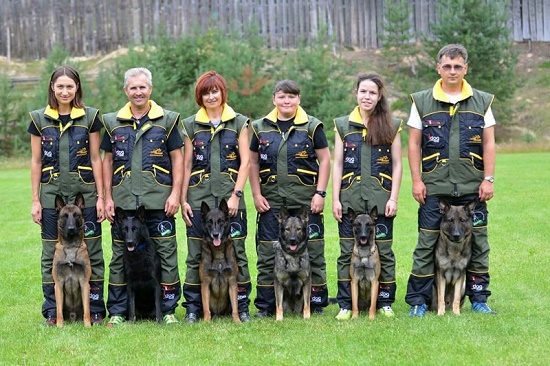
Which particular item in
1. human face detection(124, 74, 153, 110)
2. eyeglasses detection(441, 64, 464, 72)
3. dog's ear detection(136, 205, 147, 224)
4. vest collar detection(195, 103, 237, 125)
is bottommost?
dog's ear detection(136, 205, 147, 224)

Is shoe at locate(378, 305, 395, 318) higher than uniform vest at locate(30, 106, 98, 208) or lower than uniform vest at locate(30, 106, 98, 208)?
lower

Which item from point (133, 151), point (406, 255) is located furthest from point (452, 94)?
point (406, 255)

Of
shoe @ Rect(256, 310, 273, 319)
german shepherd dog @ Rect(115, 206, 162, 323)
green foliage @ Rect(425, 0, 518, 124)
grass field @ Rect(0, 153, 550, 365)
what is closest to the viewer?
grass field @ Rect(0, 153, 550, 365)

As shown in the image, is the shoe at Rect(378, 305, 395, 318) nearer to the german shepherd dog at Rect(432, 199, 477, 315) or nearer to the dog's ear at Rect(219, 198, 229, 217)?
the german shepherd dog at Rect(432, 199, 477, 315)

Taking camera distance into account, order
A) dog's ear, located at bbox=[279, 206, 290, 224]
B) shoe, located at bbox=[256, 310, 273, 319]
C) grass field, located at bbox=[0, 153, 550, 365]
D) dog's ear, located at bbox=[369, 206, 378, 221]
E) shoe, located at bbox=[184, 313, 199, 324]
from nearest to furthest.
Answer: grass field, located at bbox=[0, 153, 550, 365] < dog's ear, located at bbox=[369, 206, 378, 221] < dog's ear, located at bbox=[279, 206, 290, 224] < shoe, located at bbox=[184, 313, 199, 324] < shoe, located at bbox=[256, 310, 273, 319]

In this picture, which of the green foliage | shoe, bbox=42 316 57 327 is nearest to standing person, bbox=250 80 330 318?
shoe, bbox=42 316 57 327

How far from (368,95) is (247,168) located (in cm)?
129

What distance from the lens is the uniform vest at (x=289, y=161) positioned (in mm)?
7199

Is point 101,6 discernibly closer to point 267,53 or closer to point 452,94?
point 267,53

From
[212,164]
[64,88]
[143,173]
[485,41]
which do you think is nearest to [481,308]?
[212,164]

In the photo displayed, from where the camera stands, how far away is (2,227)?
596 inches

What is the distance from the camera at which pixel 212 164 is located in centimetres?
707

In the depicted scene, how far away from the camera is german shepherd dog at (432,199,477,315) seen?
22.7 ft

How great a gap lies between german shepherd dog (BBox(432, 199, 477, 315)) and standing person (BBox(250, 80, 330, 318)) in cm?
111
